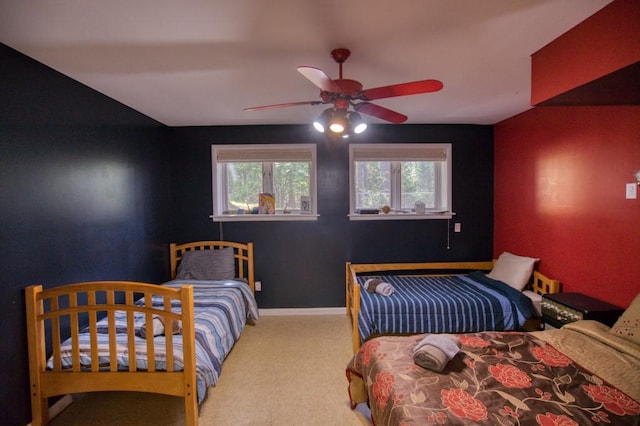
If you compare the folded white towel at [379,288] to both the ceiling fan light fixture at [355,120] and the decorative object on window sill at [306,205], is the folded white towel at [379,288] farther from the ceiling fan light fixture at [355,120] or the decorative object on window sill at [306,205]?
the ceiling fan light fixture at [355,120]

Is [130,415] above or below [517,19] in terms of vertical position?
below

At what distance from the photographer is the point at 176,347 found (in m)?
2.07

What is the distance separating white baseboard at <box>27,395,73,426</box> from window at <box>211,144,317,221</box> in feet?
7.01

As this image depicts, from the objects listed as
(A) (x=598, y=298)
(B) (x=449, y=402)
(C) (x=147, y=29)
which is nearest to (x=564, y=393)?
(B) (x=449, y=402)

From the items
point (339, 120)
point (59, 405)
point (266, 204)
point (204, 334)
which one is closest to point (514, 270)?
point (339, 120)

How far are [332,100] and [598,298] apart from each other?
2588 mm

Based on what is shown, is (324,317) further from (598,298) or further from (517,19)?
(517,19)

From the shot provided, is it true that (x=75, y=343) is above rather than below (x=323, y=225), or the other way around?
below

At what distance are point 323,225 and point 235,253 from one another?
1151 millimetres

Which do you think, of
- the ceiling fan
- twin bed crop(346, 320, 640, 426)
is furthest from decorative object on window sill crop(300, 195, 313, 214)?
twin bed crop(346, 320, 640, 426)

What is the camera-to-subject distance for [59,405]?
2232 millimetres

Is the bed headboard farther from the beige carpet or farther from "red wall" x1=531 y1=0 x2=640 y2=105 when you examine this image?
"red wall" x1=531 y1=0 x2=640 y2=105

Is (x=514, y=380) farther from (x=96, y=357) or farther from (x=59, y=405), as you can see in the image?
(x=59, y=405)

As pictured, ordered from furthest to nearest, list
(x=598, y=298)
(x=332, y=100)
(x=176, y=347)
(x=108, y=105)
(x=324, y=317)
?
(x=324, y=317) < (x=108, y=105) < (x=598, y=298) < (x=176, y=347) < (x=332, y=100)
